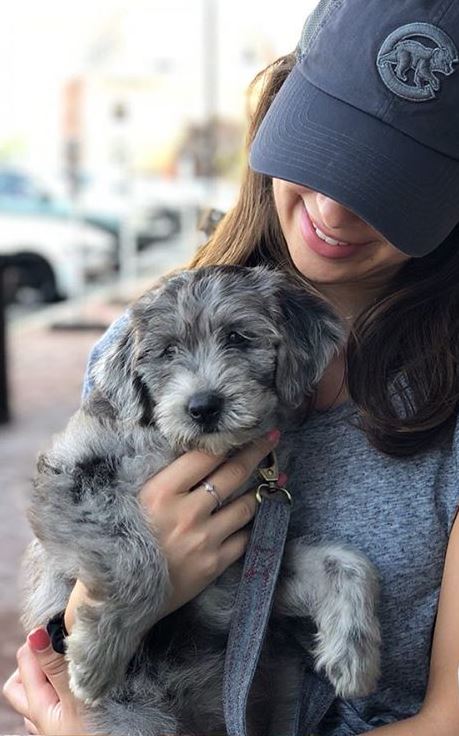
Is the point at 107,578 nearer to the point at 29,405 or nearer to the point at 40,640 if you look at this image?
the point at 40,640

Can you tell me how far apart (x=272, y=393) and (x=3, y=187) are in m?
18.4

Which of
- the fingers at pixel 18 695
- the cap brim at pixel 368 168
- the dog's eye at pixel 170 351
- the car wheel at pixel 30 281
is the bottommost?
the car wheel at pixel 30 281

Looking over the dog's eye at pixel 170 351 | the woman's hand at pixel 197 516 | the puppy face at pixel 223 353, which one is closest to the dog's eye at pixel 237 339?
the puppy face at pixel 223 353

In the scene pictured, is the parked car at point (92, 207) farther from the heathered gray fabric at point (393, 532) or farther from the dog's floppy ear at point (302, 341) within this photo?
the heathered gray fabric at point (393, 532)

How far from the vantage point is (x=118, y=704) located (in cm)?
257

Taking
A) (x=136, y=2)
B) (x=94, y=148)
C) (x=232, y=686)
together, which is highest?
(x=232, y=686)

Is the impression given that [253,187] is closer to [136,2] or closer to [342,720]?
[342,720]

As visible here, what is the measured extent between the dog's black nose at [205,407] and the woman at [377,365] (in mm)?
141

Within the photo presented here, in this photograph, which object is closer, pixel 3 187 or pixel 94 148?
pixel 3 187

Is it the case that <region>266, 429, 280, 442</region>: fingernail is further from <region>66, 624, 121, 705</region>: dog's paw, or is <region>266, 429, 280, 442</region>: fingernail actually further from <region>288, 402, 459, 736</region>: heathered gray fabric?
<region>66, 624, 121, 705</region>: dog's paw

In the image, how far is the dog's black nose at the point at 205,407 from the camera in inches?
102

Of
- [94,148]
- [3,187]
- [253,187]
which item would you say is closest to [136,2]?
[94,148]

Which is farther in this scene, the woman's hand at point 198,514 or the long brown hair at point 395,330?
the long brown hair at point 395,330

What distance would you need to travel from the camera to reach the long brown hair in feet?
8.86
